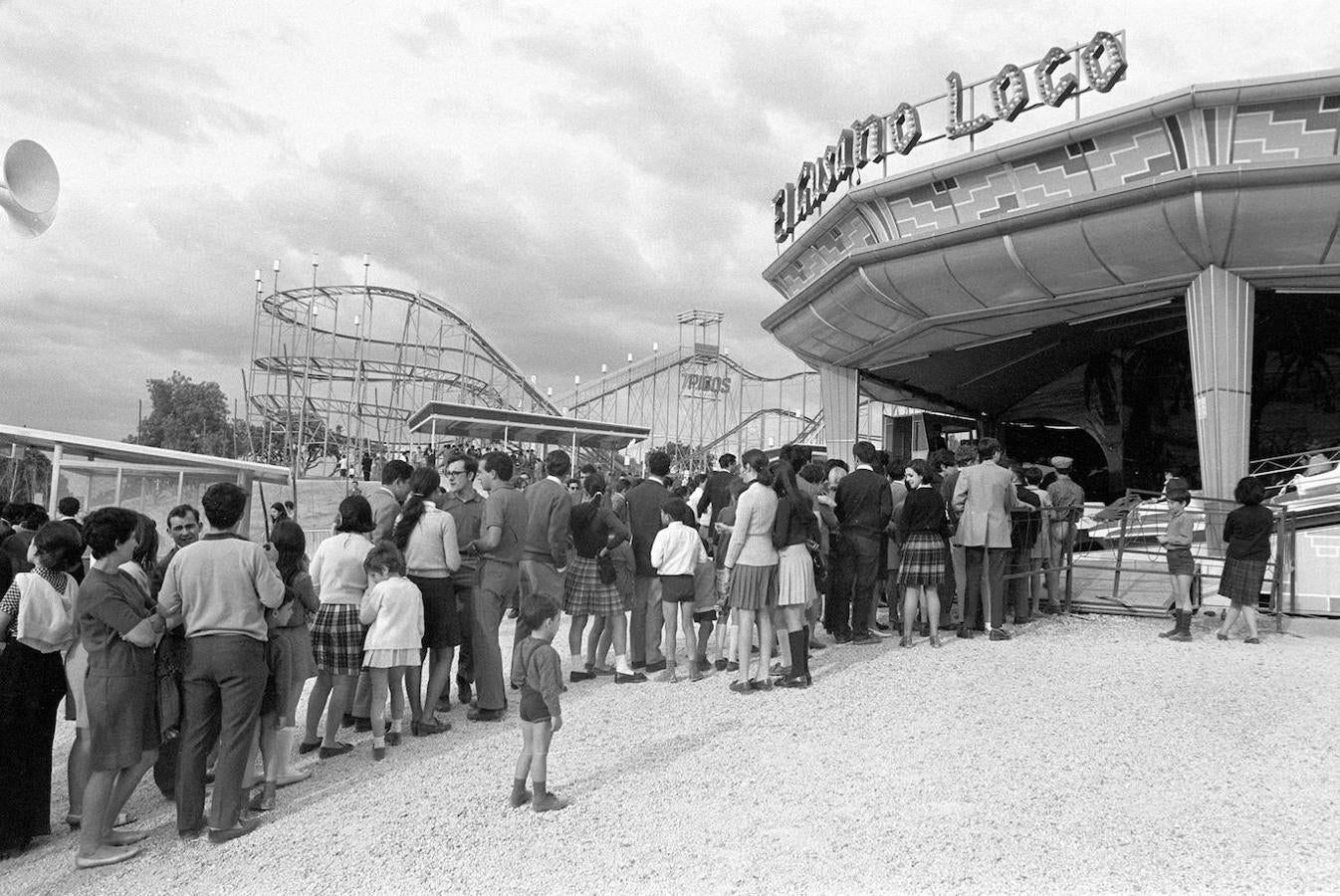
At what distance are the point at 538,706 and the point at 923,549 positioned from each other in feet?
13.4

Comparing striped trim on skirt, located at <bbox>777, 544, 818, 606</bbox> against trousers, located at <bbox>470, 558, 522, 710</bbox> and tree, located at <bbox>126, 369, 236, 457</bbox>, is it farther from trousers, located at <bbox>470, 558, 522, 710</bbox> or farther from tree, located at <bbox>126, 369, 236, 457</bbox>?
tree, located at <bbox>126, 369, 236, 457</bbox>

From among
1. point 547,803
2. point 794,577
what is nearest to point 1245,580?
point 794,577

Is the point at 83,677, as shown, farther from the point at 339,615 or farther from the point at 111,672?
the point at 339,615

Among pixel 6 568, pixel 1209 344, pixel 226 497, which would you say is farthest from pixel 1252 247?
pixel 6 568

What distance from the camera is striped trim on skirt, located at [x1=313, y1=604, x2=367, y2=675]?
4.90 m

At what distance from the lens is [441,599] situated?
5.36 m

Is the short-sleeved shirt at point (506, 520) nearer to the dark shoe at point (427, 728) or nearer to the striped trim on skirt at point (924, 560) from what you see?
the dark shoe at point (427, 728)

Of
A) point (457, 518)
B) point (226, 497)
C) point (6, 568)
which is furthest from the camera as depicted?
point (457, 518)

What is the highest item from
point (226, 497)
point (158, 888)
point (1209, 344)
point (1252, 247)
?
point (1252, 247)

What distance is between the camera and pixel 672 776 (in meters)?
4.46

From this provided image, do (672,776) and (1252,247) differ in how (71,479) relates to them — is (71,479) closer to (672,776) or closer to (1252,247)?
(672,776)

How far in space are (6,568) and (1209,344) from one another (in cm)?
1602

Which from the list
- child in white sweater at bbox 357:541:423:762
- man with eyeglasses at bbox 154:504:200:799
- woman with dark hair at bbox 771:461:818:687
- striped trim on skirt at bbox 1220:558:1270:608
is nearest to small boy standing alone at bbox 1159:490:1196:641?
striped trim on skirt at bbox 1220:558:1270:608

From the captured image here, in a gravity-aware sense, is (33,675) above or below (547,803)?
above
